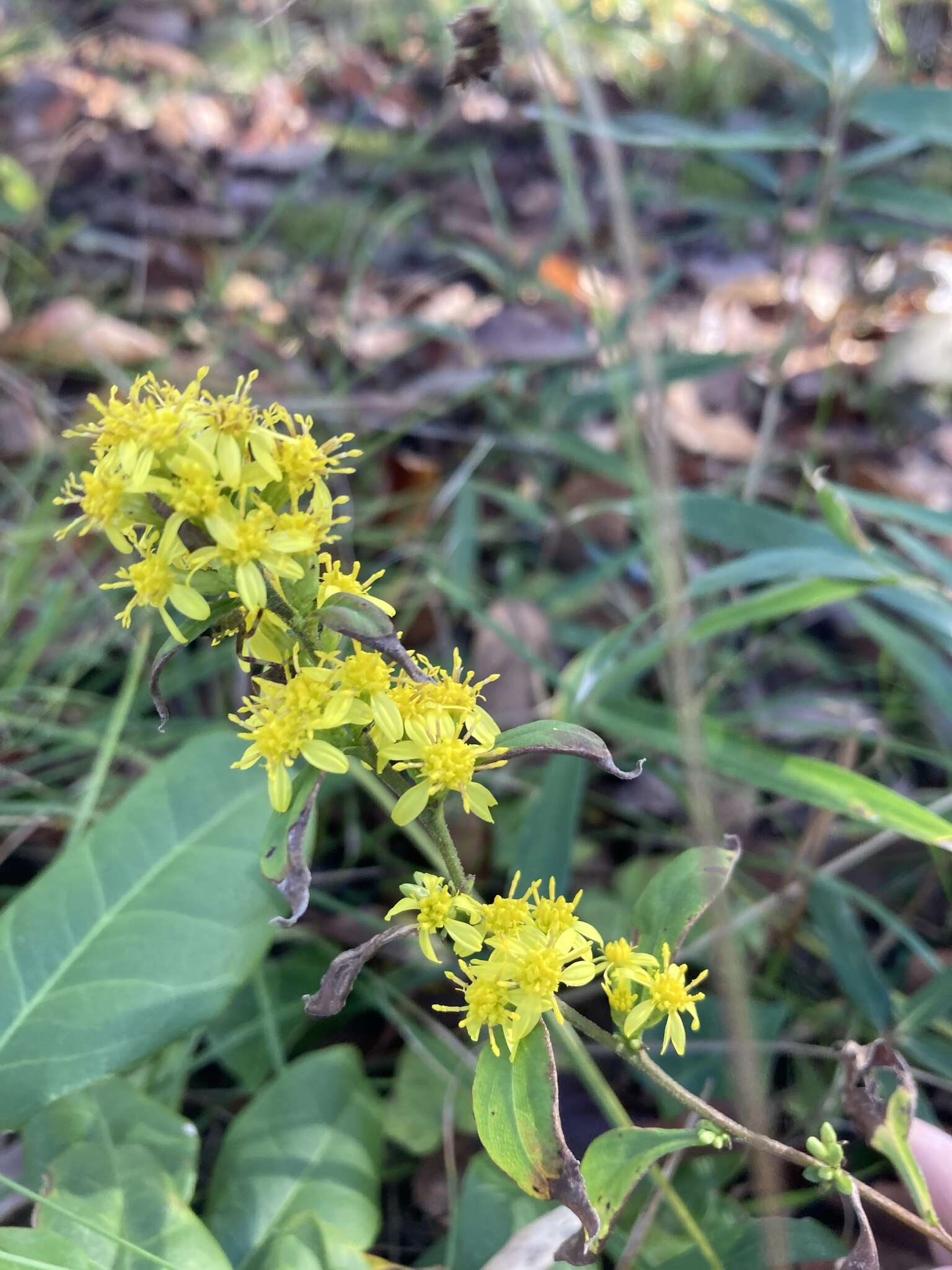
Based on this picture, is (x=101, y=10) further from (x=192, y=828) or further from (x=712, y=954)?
(x=712, y=954)

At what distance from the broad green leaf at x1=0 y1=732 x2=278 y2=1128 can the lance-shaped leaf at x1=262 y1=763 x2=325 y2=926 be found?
35 cm

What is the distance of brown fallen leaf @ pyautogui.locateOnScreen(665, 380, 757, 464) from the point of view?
2123 millimetres

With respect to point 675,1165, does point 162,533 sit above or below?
above

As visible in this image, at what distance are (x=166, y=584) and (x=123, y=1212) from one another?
0.59 m

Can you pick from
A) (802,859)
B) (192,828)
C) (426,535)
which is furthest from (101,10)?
(802,859)

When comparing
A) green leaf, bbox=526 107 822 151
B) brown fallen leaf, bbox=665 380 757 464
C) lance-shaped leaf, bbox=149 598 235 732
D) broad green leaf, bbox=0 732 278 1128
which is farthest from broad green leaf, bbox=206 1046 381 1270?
brown fallen leaf, bbox=665 380 757 464

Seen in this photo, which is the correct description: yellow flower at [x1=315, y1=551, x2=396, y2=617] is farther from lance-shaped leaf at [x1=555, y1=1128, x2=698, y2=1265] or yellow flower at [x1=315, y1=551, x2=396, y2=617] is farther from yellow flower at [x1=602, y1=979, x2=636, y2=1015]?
lance-shaped leaf at [x1=555, y1=1128, x2=698, y2=1265]

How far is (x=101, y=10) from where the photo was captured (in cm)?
341

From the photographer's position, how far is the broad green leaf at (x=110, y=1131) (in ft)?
3.09

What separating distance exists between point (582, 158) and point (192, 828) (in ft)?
8.82

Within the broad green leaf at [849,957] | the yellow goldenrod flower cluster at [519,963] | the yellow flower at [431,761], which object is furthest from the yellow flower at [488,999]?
the broad green leaf at [849,957]

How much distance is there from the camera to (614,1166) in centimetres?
75

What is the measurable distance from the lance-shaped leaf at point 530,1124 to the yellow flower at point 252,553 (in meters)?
0.38

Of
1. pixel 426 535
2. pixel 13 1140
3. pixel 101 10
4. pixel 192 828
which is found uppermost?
pixel 101 10
